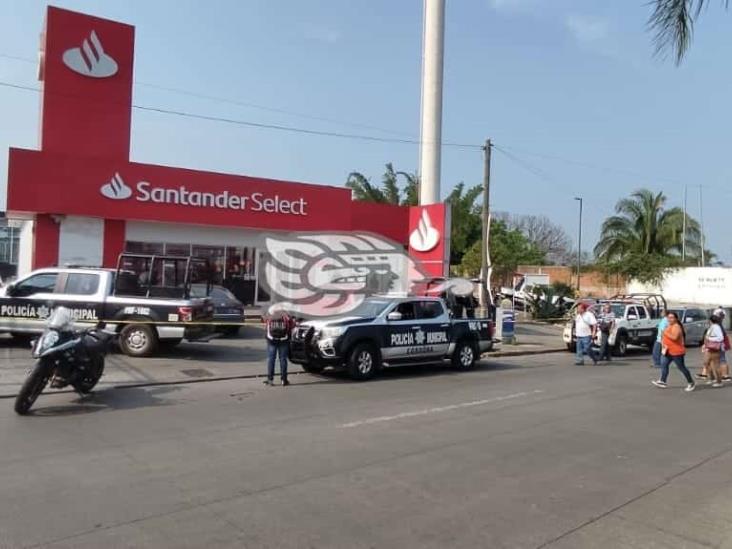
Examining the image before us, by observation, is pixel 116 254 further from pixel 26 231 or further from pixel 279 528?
pixel 279 528

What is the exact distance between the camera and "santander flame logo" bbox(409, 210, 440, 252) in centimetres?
2398

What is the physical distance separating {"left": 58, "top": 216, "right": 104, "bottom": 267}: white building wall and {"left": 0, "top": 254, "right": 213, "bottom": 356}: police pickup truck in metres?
8.20

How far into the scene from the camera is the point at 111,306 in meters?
14.1

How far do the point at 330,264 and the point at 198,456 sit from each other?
790 inches

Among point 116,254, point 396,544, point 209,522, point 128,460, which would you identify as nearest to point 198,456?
point 128,460

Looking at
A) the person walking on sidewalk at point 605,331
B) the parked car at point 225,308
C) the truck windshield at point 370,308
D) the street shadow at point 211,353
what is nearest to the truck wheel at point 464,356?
the truck windshield at point 370,308

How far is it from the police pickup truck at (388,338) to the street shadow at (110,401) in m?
2.86

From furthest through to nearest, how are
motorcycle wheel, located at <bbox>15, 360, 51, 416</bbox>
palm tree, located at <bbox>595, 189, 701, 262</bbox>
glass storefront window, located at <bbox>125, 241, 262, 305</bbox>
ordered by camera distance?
palm tree, located at <bbox>595, 189, 701, 262</bbox>
glass storefront window, located at <bbox>125, 241, 262, 305</bbox>
motorcycle wheel, located at <bbox>15, 360, 51, 416</bbox>

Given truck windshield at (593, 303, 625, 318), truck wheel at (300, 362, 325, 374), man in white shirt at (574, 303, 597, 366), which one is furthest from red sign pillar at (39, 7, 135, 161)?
truck windshield at (593, 303, 625, 318)

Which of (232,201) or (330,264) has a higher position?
(232,201)

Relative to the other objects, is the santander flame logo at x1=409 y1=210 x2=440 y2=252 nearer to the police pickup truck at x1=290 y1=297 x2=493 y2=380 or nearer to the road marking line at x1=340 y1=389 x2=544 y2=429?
the police pickup truck at x1=290 y1=297 x2=493 y2=380

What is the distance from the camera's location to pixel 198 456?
6.73 metres

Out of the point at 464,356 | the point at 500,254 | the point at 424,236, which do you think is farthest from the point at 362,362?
the point at 500,254

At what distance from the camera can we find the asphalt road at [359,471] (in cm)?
478
